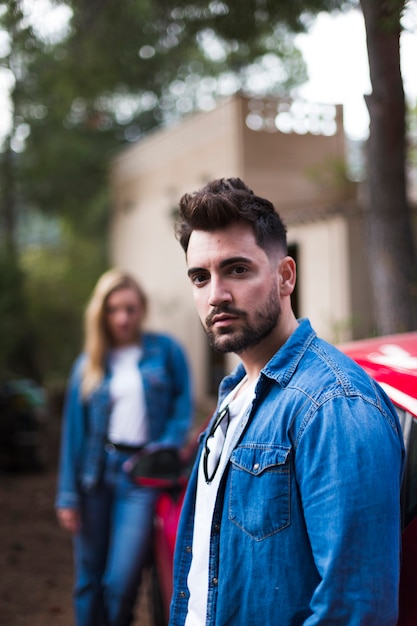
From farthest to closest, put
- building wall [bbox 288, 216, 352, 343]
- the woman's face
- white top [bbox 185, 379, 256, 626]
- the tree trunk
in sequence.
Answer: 1. building wall [bbox 288, 216, 352, 343]
2. the tree trunk
3. the woman's face
4. white top [bbox 185, 379, 256, 626]

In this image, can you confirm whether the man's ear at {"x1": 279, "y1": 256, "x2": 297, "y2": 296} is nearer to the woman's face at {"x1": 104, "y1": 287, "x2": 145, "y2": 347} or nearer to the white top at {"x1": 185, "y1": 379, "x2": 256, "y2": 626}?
the white top at {"x1": 185, "y1": 379, "x2": 256, "y2": 626}

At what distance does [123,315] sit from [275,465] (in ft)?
8.27

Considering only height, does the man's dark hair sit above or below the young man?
above

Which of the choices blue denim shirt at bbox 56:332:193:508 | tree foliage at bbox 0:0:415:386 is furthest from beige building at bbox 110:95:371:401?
blue denim shirt at bbox 56:332:193:508

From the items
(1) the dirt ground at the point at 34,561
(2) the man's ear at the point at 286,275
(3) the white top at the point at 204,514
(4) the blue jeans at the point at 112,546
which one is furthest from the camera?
(1) the dirt ground at the point at 34,561

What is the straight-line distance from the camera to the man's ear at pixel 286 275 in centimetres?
209

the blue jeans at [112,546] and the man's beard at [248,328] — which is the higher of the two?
the man's beard at [248,328]

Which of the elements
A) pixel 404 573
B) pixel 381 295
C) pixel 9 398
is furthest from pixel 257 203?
pixel 9 398

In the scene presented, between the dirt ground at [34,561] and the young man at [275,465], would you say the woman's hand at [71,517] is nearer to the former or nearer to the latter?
the dirt ground at [34,561]

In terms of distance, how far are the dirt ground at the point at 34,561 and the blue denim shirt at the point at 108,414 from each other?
1513mm

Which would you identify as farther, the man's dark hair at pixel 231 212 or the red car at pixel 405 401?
the man's dark hair at pixel 231 212

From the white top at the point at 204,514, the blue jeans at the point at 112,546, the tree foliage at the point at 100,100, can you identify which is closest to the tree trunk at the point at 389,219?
the tree foliage at the point at 100,100

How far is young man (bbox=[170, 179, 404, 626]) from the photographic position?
1604mm

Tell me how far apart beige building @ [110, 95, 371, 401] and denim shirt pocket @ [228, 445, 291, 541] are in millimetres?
7483
